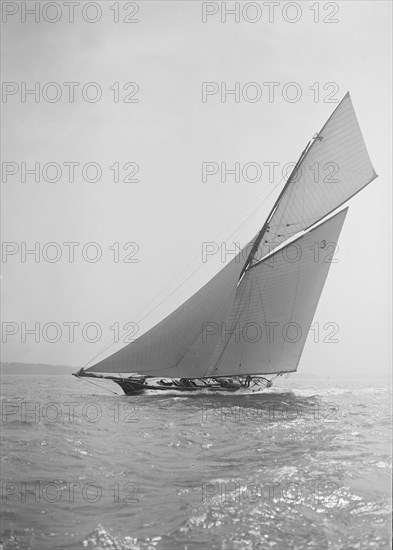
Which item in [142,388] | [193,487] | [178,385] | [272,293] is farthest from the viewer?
[178,385]

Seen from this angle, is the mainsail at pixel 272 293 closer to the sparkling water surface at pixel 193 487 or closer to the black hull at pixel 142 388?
the black hull at pixel 142 388

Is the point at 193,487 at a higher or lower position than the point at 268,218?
lower

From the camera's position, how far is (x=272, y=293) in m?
26.5

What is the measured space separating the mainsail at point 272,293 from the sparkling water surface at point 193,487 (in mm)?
11811

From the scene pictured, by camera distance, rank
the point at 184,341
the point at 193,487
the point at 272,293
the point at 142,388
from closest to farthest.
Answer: the point at 193,487 < the point at 184,341 < the point at 272,293 < the point at 142,388

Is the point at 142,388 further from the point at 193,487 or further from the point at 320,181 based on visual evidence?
the point at 193,487

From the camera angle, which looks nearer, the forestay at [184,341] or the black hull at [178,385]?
the forestay at [184,341]

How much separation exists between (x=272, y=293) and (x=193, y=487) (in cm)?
1975

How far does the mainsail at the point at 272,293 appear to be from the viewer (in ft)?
82.3

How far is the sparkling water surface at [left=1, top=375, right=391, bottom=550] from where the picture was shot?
5.41m

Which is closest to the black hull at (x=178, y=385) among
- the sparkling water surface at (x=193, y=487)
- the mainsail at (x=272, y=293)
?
the mainsail at (x=272, y=293)

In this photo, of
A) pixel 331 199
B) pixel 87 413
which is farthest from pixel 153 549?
pixel 331 199

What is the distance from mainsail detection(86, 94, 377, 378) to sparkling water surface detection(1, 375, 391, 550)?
11811 mm

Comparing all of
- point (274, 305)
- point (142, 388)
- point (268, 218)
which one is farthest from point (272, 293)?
point (142, 388)
